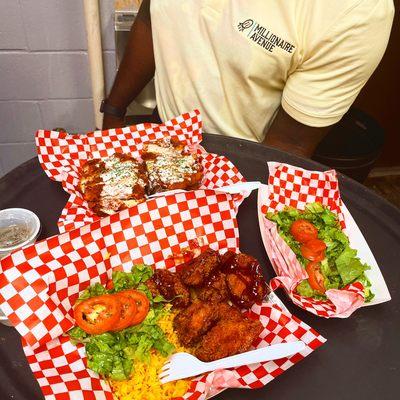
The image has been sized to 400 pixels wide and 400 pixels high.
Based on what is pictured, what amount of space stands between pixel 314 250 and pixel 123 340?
2.59 ft

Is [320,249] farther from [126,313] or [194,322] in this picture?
[126,313]

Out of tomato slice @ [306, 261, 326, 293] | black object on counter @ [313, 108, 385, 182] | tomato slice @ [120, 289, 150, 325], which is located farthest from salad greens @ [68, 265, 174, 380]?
black object on counter @ [313, 108, 385, 182]

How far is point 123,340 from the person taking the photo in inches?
53.7

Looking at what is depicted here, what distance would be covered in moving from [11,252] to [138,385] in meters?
0.62

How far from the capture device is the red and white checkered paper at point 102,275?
4.12ft

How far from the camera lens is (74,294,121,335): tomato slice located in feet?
4.30

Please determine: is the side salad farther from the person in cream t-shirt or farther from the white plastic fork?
the person in cream t-shirt

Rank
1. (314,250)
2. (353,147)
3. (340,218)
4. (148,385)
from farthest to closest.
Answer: (353,147), (340,218), (314,250), (148,385)

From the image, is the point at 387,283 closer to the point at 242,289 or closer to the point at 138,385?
the point at 242,289

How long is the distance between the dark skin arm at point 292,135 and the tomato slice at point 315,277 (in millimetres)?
758

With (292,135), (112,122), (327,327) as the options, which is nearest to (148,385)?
(327,327)

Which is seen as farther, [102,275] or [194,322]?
[102,275]

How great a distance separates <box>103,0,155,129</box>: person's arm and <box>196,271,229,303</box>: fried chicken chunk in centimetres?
138

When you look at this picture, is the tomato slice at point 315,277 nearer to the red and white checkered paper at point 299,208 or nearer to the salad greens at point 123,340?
the red and white checkered paper at point 299,208
